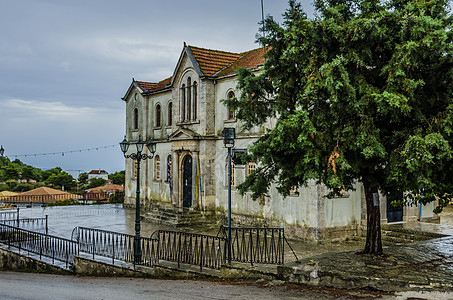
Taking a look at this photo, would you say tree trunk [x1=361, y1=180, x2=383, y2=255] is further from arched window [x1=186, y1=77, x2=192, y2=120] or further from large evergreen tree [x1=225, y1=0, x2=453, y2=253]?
arched window [x1=186, y1=77, x2=192, y2=120]

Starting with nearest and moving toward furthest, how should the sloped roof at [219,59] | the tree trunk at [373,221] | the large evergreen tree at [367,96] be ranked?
the large evergreen tree at [367,96] → the tree trunk at [373,221] → the sloped roof at [219,59]

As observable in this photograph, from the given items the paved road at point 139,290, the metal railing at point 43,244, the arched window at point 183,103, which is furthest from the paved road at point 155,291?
the arched window at point 183,103

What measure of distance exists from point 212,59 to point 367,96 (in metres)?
16.6

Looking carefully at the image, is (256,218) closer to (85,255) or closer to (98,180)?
(85,255)

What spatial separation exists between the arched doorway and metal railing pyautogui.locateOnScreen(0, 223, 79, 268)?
821cm

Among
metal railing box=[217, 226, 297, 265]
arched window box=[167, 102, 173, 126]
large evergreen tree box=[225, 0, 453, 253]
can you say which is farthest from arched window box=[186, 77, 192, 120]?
large evergreen tree box=[225, 0, 453, 253]

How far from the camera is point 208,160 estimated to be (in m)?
23.0

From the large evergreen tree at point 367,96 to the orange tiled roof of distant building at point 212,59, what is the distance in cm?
1345

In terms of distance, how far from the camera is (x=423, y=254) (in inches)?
433

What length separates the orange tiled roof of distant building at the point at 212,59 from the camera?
23.8m

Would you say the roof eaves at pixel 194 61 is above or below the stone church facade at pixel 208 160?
above

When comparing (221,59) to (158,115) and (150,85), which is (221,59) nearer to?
(158,115)

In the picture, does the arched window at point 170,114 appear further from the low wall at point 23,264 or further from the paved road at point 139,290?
the paved road at point 139,290

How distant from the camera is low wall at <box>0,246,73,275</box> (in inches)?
574
